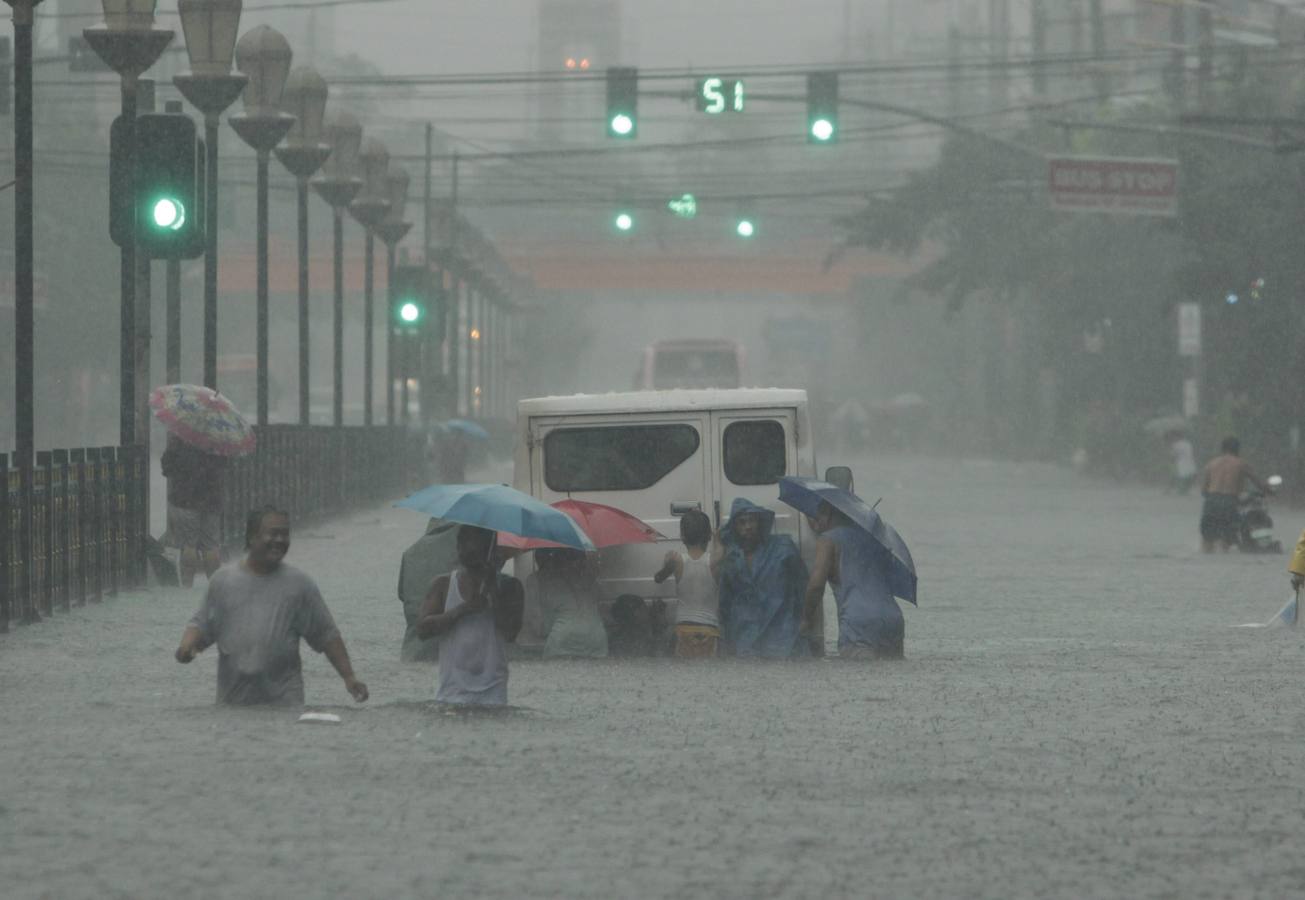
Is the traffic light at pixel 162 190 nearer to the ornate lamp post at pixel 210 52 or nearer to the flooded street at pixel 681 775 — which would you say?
the ornate lamp post at pixel 210 52

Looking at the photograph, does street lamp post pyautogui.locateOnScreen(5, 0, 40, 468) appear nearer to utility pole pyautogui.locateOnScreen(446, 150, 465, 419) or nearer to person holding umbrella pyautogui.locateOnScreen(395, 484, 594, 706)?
person holding umbrella pyautogui.locateOnScreen(395, 484, 594, 706)

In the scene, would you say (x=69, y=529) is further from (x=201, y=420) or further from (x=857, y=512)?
(x=857, y=512)

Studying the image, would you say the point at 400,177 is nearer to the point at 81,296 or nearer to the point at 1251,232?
the point at 1251,232

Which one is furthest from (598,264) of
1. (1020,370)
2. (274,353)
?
(1020,370)

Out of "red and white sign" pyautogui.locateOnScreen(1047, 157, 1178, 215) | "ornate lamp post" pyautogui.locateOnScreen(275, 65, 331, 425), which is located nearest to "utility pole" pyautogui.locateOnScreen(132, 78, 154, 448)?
"ornate lamp post" pyautogui.locateOnScreen(275, 65, 331, 425)

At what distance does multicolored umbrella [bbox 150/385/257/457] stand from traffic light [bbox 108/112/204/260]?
72.5 inches

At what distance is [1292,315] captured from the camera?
4744 cm

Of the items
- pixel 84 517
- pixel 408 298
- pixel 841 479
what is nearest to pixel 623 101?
pixel 408 298

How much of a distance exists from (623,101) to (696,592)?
64.7 ft

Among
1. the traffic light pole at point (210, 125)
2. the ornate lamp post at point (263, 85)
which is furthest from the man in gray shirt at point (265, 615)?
the ornate lamp post at point (263, 85)

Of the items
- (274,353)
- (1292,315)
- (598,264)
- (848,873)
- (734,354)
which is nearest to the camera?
(848,873)

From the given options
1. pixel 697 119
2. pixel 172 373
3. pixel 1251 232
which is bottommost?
pixel 172 373

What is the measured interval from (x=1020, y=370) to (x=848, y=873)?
7567 centimetres

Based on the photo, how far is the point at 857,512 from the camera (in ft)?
52.8
